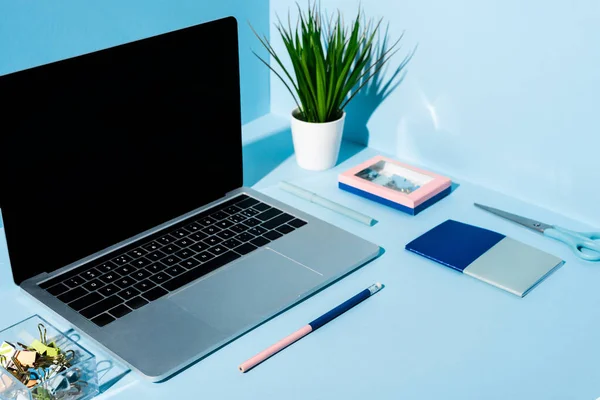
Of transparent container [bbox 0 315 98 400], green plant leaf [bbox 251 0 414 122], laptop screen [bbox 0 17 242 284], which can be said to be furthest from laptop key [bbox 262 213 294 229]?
transparent container [bbox 0 315 98 400]

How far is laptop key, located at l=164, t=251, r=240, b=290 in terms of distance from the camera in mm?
970

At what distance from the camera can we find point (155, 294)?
3.13 feet

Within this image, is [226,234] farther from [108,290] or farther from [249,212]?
[108,290]

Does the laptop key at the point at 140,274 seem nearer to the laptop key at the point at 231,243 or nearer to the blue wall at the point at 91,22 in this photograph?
the laptop key at the point at 231,243

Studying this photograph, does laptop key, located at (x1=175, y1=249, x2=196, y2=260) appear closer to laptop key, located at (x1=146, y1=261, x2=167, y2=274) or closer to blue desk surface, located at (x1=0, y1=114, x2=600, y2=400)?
laptop key, located at (x1=146, y1=261, x2=167, y2=274)

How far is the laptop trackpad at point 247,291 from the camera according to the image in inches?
36.3

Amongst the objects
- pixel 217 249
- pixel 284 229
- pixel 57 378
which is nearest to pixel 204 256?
pixel 217 249

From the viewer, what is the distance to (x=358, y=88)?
1.32 meters

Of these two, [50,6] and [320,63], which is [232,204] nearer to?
[320,63]

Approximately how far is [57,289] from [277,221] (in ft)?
1.01

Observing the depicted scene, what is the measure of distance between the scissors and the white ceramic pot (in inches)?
10.9

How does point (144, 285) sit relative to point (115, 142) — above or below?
below

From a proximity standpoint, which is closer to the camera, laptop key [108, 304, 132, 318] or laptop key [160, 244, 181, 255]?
laptop key [108, 304, 132, 318]

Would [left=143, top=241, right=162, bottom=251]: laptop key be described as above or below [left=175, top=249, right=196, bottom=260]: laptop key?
above
